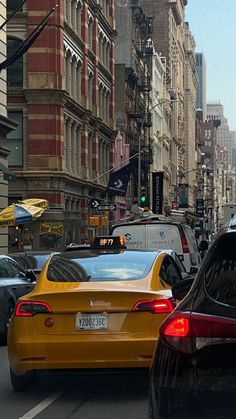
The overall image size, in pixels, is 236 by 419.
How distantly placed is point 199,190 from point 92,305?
13822 centimetres

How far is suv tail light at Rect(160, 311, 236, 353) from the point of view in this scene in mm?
3381

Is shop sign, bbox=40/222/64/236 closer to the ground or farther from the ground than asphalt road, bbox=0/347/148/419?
farther from the ground

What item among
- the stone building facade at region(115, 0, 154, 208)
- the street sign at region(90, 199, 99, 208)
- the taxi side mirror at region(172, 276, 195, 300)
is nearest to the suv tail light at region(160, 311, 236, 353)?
the taxi side mirror at region(172, 276, 195, 300)

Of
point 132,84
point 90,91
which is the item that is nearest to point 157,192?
point 132,84

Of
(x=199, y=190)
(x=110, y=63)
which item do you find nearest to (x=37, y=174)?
(x=110, y=63)

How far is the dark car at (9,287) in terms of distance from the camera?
11906 millimetres

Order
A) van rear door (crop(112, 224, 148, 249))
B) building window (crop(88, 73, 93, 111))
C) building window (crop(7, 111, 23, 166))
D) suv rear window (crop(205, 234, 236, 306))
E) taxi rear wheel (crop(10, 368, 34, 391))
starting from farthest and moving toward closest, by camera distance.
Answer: building window (crop(88, 73, 93, 111)) → building window (crop(7, 111, 23, 166)) → van rear door (crop(112, 224, 148, 249)) → taxi rear wheel (crop(10, 368, 34, 391)) → suv rear window (crop(205, 234, 236, 306))

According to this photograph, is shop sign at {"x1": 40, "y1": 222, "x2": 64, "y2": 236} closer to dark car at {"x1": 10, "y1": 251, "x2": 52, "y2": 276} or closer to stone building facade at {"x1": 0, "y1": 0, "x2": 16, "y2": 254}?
stone building facade at {"x1": 0, "y1": 0, "x2": 16, "y2": 254}

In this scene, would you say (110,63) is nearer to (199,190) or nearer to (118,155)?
(118,155)

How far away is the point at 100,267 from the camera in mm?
7875

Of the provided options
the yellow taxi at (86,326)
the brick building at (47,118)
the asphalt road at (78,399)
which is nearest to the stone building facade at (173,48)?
the brick building at (47,118)

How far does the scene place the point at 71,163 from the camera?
4078 cm

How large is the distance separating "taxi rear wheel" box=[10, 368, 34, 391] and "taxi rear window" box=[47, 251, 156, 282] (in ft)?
3.50

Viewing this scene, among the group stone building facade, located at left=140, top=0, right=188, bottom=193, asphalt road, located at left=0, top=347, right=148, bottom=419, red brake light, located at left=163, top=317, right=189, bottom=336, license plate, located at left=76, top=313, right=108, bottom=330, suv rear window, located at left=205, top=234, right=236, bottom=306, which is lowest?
asphalt road, located at left=0, top=347, right=148, bottom=419
